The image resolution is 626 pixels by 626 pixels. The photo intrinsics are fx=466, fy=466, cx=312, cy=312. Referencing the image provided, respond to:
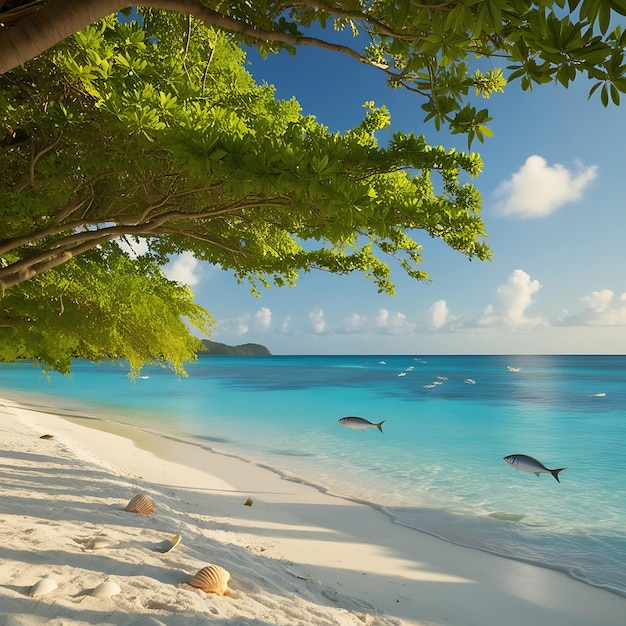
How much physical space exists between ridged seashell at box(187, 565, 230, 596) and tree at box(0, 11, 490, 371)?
107 inches

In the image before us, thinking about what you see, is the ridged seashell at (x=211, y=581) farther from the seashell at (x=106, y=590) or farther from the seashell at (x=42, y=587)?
the seashell at (x=42, y=587)

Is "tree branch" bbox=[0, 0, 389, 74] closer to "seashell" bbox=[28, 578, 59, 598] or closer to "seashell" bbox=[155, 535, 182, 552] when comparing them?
"seashell" bbox=[28, 578, 59, 598]

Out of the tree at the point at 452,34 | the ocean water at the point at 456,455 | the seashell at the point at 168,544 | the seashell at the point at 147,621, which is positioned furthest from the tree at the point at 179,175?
the ocean water at the point at 456,455

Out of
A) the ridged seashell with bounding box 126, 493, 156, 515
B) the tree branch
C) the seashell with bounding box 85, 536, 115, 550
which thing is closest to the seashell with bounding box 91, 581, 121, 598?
the seashell with bounding box 85, 536, 115, 550

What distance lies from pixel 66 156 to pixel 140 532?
164 inches

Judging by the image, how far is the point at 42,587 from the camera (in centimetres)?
301

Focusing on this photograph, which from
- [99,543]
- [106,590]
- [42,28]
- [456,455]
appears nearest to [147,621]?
[106,590]

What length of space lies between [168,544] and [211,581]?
1.12m

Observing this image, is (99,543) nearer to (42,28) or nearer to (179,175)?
(179,175)

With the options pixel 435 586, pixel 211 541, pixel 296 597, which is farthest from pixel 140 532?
pixel 435 586

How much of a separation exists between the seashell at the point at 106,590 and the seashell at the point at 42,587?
26cm

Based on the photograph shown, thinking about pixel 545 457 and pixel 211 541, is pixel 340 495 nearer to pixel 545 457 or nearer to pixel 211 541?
pixel 211 541

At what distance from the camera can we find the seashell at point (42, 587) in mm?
2960

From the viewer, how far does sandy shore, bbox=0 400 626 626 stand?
319 centimetres
